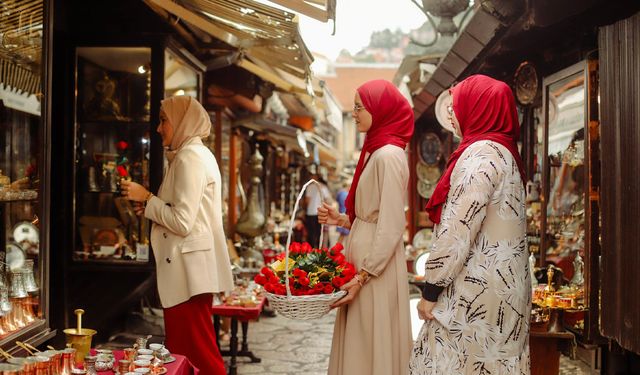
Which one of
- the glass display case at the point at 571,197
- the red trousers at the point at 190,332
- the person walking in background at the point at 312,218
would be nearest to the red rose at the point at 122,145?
the red trousers at the point at 190,332

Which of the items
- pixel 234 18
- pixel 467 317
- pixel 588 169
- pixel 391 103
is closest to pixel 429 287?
pixel 467 317

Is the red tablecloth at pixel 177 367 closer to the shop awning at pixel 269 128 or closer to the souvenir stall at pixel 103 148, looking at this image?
the souvenir stall at pixel 103 148

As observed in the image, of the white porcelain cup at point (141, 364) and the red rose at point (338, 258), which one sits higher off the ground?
the red rose at point (338, 258)

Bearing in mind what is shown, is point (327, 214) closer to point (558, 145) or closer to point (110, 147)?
point (558, 145)

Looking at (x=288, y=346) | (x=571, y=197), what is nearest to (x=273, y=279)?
(x=571, y=197)

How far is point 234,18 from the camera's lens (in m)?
5.43

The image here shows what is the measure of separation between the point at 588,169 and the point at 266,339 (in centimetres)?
506

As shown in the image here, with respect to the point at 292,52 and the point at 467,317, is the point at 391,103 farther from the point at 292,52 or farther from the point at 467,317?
the point at 292,52

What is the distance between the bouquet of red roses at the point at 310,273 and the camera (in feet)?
12.7

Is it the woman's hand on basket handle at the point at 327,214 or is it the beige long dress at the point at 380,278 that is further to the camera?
the woman's hand on basket handle at the point at 327,214

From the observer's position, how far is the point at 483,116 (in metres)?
3.41

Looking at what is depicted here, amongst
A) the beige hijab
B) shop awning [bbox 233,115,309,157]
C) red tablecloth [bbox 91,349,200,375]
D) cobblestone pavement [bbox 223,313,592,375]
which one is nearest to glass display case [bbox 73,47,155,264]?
the beige hijab

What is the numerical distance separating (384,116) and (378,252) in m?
0.77

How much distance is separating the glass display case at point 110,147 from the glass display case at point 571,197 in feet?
10.3
